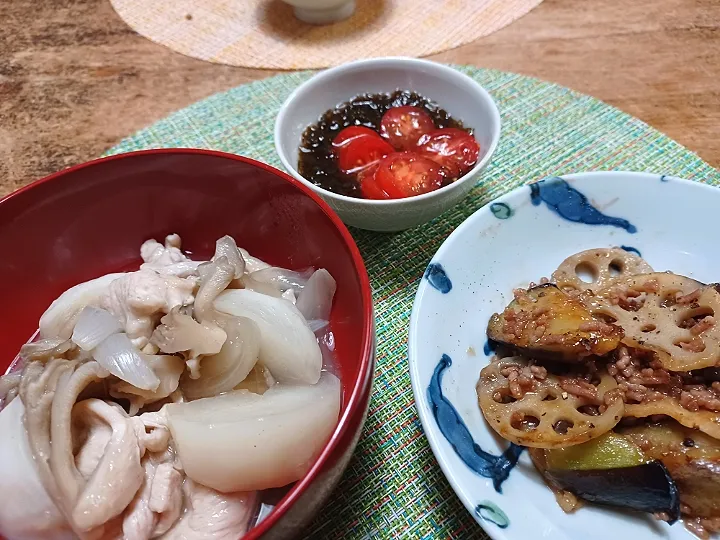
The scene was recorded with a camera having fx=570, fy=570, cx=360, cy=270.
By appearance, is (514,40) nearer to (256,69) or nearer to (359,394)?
(256,69)

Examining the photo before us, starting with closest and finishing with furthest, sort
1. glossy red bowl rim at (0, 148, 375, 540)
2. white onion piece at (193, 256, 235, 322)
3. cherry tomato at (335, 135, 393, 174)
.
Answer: glossy red bowl rim at (0, 148, 375, 540), white onion piece at (193, 256, 235, 322), cherry tomato at (335, 135, 393, 174)

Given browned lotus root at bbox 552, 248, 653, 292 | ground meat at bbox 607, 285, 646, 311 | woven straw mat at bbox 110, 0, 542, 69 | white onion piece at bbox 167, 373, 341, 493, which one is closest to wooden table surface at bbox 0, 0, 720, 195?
woven straw mat at bbox 110, 0, 542, 69

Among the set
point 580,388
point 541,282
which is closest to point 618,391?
point 580,388

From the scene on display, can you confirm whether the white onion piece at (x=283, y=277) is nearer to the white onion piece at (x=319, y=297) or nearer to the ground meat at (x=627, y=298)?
the white onion piece at (x=319, y=297)

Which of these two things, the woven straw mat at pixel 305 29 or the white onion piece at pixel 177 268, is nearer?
the white onion piece at pixel 177 268

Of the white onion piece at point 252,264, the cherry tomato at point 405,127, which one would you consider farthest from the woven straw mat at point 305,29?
the white onion piece at point 252,264

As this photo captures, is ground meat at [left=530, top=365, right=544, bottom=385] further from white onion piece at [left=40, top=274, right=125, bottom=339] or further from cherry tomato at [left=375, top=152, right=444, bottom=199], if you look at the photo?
white onion piece at [left=40, top=274, right=125, bottom=339]

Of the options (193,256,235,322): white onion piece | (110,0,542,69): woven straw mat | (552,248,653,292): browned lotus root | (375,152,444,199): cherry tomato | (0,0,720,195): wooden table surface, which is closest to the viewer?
(193,256,235,322): white onion piece
